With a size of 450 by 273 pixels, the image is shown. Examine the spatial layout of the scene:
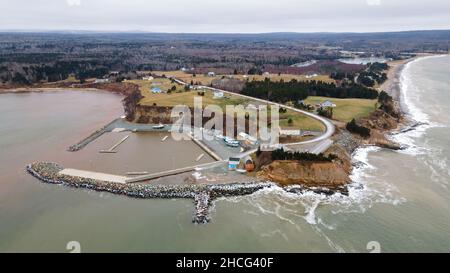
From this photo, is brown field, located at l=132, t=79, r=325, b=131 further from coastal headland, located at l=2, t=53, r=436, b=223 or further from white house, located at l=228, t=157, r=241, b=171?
white house, located at l=228, t=157, r=241, b=171

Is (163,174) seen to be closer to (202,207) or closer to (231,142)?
(202,207)

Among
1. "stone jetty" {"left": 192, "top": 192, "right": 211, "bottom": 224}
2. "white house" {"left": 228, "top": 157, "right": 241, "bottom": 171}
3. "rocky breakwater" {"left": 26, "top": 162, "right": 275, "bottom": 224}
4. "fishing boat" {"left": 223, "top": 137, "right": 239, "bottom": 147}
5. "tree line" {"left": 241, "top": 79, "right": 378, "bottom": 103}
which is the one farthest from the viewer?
"tree line" {"left": 241, "top": 79, "right": 378, "bottom": 103}

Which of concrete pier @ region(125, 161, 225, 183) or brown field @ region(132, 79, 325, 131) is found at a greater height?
brown field @ region(132, 79, 325, 131)

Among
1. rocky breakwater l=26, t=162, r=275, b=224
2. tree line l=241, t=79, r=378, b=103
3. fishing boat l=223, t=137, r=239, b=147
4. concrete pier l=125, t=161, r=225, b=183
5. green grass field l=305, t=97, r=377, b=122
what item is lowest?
rocky breakwater l=26, t=162, r=275, b=224

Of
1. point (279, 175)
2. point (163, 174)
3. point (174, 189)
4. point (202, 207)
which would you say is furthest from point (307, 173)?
point (163, 174)

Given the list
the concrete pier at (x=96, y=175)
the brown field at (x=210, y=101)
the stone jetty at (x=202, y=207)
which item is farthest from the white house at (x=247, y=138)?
the concrete pier at (x=96, y=175)

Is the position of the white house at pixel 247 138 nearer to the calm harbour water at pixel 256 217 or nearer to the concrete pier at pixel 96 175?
the calm harbour water at pixel 256 217

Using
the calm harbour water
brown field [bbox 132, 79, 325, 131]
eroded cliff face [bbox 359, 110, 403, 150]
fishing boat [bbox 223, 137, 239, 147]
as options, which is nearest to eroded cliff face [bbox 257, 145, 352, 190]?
the calm harbour water
